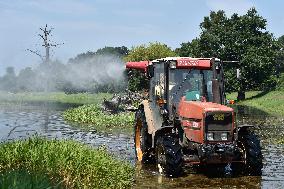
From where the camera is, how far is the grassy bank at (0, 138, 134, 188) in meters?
8.32

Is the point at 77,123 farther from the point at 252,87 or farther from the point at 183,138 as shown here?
the point at 252,87

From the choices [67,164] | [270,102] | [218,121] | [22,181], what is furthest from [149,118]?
[270,102]

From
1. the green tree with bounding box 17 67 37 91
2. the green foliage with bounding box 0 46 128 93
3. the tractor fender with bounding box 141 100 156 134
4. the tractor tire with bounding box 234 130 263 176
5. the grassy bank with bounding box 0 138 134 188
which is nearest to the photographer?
the grassy bank with bounding box 0 138 134 188

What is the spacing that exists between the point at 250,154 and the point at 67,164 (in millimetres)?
4246

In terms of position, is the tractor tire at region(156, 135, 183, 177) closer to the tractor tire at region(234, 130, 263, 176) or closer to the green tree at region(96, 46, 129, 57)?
the tractor tire at region(234, 130, 263, 176)

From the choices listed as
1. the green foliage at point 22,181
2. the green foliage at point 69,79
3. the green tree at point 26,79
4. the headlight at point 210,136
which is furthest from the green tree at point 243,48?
the green tree at point 26,79

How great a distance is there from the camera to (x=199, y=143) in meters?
9.95

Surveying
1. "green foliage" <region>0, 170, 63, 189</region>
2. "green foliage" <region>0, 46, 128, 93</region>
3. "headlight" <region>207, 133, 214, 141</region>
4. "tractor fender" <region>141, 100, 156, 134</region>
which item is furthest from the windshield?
"green foliage" <region>0, 46, 128, 93</region>

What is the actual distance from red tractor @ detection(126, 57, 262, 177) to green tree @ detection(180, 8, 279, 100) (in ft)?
124

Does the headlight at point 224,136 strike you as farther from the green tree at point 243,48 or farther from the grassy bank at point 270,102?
the green tree at point 243,48

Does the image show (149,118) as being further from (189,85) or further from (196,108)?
(196,108)

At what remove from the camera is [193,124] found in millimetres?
10094

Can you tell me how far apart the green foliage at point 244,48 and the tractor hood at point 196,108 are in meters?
38.4

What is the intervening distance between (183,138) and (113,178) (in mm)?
2312
